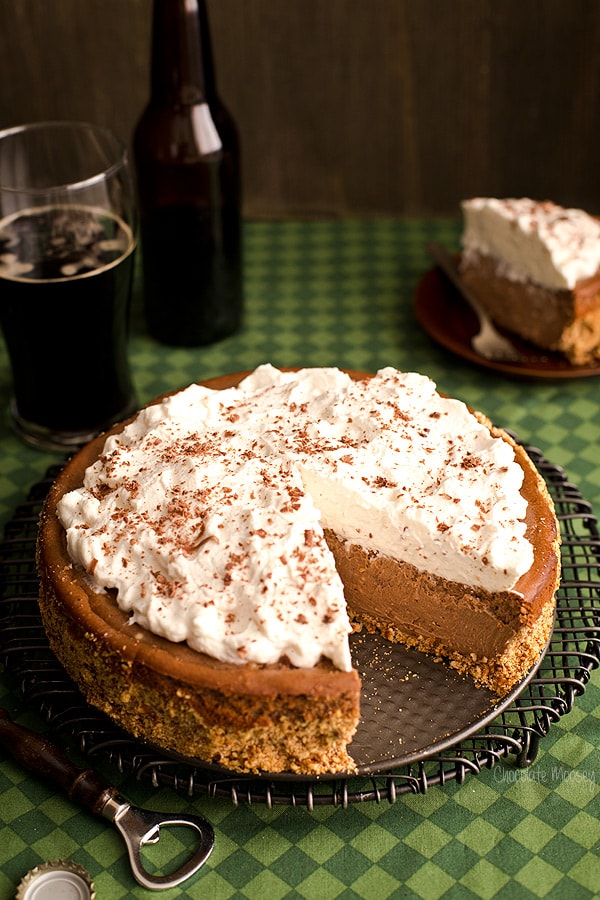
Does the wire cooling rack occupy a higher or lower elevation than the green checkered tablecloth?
higher

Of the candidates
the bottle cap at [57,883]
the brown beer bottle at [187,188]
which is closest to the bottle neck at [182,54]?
the brown beer bottle at [187,188]

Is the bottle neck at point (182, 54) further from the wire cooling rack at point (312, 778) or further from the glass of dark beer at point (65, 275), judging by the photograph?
the wire cooling rack at point (312, 778)

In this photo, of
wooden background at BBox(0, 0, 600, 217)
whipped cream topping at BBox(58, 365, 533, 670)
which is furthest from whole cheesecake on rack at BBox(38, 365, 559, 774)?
wooden background at BBox(0, 0, 600, 217)

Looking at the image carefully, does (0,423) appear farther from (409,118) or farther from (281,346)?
(409,118)

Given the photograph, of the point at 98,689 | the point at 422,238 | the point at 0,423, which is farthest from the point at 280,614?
the point at 422,238

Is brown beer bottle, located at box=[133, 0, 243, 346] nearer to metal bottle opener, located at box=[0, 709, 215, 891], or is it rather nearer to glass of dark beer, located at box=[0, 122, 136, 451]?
glass of dark beer, located at box=[0, 122, 136, 451]

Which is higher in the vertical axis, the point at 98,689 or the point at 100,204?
the point at 100,204
